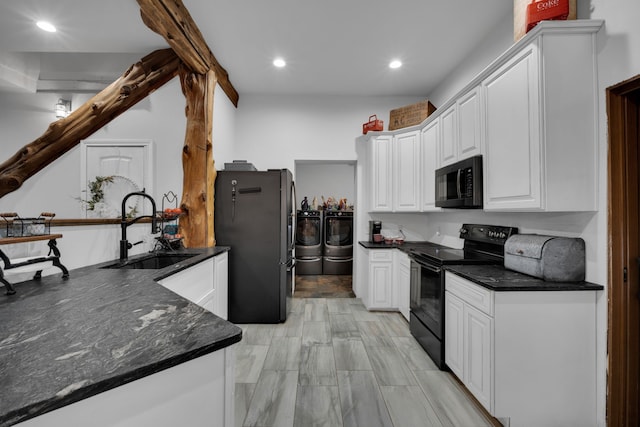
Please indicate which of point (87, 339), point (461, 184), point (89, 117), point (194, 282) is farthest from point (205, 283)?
point (461, 184)

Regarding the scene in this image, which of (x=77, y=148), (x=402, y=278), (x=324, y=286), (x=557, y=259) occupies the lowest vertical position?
(x=324, y=286)

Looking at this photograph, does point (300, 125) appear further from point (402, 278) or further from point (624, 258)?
point (624, 258)

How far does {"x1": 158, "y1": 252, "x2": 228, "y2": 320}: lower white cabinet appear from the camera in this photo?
175cm

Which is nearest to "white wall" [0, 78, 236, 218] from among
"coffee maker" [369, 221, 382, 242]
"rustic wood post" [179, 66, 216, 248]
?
"rustic wood post" [179, 66, 216, 248]

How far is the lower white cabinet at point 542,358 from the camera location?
154 cm

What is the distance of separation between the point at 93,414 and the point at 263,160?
140 inches

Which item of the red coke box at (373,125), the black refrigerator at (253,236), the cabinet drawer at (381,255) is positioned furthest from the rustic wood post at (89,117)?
the cabinet drawer at (381,255)

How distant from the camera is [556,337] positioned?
5.09ft

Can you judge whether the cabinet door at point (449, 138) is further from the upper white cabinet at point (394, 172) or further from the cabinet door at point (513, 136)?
the upper white cabinet at point (394, 172)

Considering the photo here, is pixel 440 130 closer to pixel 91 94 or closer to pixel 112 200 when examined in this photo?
pixel 112 200

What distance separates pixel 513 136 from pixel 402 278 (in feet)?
6.40

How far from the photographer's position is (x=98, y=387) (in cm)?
55

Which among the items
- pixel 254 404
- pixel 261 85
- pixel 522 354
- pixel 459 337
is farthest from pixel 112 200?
pixel 522 354

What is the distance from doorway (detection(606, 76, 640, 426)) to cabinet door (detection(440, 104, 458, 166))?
111cm
